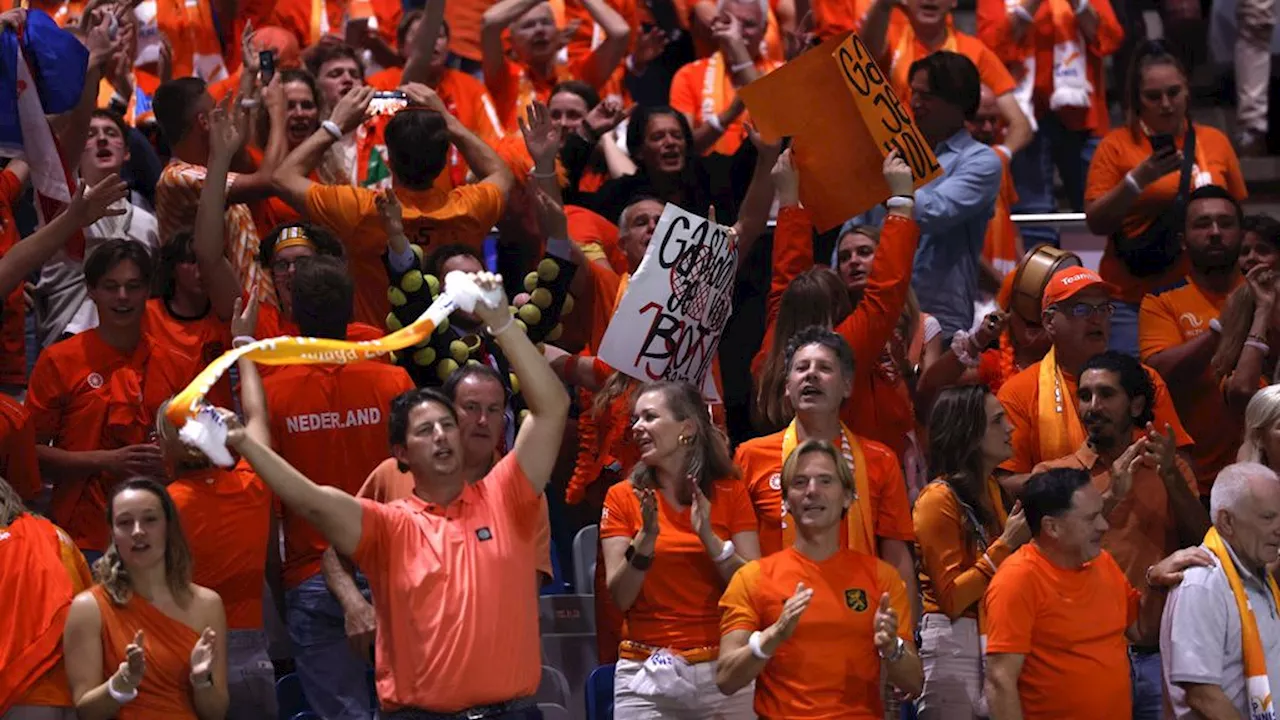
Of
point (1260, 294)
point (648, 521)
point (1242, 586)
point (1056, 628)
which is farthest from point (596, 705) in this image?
point (1260, 294)

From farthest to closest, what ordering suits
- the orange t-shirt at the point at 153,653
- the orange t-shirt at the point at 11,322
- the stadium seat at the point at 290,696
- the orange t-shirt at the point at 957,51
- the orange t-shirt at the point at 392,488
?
the orange t-shirt at the point at 957,51 → the orange t-shirt at the point at 11,322 → the stadium seat at the point at 290,696 → the orange t-shirt at the point at 392,488 → the orange t-shirt at the point at 153,653

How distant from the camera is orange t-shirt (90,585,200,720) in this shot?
7008 mm

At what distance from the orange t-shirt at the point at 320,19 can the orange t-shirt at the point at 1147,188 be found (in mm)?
3943

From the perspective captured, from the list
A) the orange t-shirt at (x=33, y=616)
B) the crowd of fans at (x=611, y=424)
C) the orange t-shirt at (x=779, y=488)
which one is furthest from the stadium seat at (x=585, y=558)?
the orange t-shirt at (x=33, y=616)

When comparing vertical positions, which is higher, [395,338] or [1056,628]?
[395,338]

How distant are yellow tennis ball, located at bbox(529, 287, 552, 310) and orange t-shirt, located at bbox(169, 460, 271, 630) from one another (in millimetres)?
1638

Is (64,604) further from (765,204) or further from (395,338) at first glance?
(765,204)

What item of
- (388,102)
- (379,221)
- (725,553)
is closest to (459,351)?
(379,221)

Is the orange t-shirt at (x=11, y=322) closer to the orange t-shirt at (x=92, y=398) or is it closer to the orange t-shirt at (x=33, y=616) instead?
the orange t-shirt at (x=92, y=398)

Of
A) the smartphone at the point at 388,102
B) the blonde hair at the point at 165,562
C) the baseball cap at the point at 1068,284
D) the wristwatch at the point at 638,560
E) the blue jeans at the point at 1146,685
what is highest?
the smartphone at the point at 388,102

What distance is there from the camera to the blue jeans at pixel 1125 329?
1013cm

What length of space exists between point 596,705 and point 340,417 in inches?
52.1

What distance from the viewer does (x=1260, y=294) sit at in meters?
9.09

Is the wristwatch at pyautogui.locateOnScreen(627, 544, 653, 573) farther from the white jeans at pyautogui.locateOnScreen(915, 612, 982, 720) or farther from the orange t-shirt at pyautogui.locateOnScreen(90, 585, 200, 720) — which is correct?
the orange t-shirt at pyautogui.locateOnScreen(90, 585, 200, 720)
